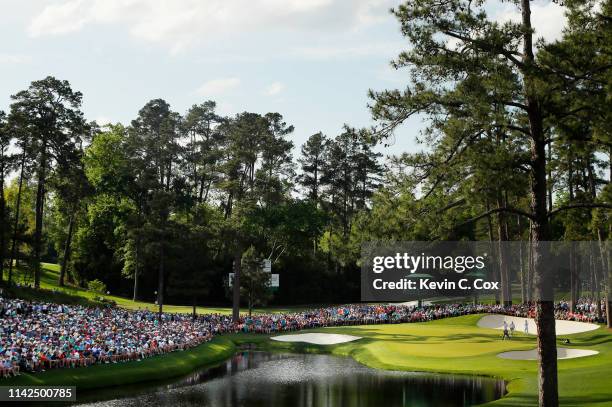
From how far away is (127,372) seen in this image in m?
35.1

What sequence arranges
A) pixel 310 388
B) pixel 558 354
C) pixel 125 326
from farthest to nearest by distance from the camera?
pixel 125 326 → pixel 558 354 → pixel 310 388

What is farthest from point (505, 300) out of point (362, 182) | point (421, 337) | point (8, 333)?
point (8, 333)

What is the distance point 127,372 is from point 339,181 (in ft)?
219

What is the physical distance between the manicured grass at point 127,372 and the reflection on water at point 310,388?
→ 4.35 feet

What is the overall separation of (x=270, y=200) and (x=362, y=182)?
80.6 ft

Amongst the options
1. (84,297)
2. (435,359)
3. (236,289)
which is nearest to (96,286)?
(84,297)

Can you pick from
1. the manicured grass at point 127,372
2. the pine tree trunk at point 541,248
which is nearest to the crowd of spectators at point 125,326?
the manicured grass at point 127,372

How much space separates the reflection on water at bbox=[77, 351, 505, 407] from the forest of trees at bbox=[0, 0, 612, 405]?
7.51m

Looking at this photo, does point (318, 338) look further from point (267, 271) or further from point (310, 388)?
point (310, 388)

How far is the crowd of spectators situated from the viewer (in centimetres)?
3250

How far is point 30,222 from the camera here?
9300 centimetres

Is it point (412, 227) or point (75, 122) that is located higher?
point (75, 122)

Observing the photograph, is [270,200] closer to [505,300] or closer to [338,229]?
[338,229]

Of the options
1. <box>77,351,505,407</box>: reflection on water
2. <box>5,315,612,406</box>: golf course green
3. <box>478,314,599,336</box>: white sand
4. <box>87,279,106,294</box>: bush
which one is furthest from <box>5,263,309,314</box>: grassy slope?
<box>478,314,599,336</box>: white sand
